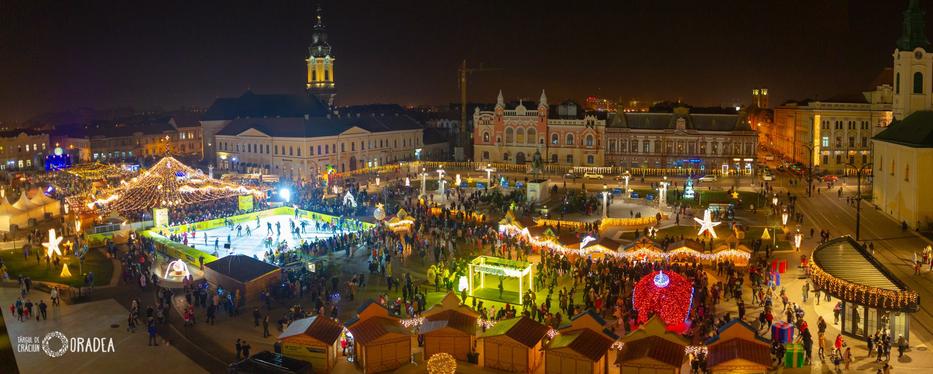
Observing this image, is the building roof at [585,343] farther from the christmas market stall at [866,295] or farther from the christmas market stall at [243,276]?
the christmas market stall at [243,276]

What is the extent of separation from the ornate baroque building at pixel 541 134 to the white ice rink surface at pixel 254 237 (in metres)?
31.9

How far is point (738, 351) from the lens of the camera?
18453mm

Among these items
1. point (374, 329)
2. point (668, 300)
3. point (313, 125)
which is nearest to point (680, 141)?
point (313, 125)

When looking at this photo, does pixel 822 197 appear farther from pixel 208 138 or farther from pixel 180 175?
pixel 208 138

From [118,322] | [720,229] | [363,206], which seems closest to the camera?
[118,322]

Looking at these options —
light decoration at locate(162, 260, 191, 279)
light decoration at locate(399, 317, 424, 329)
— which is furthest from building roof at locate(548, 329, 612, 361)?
light decoration at locate(162, 260, 191, 279)

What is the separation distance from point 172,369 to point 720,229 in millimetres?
26759

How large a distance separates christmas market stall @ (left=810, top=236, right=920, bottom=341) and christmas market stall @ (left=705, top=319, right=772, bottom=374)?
15.0 ft

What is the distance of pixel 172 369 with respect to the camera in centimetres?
2088

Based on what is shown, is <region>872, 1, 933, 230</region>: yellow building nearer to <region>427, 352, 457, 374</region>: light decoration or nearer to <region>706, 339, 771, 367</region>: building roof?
<region>706, 339, 771, 367</region>: building roof

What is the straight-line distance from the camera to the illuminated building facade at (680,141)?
212 feet

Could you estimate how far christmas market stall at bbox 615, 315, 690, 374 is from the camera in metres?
18.4

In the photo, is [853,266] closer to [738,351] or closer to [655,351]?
[738,351]

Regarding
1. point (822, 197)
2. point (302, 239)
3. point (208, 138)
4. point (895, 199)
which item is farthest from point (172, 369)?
point (208, 138)
